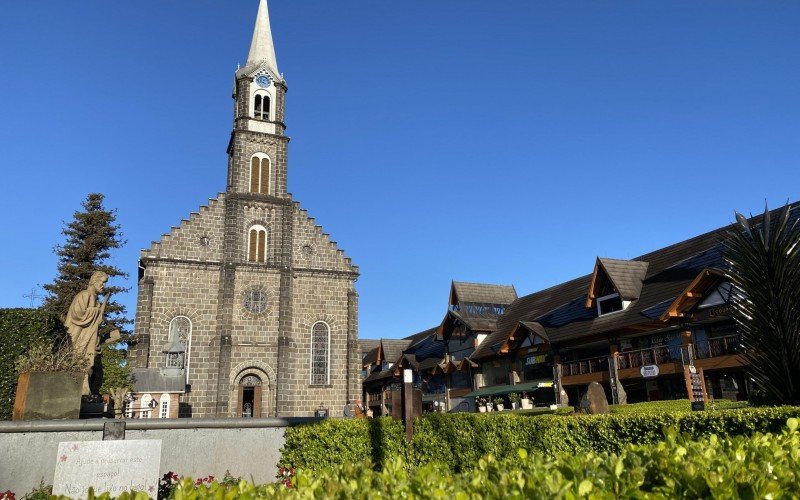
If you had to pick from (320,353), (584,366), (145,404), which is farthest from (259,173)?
(584,366)

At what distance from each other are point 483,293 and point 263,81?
72.6 feet

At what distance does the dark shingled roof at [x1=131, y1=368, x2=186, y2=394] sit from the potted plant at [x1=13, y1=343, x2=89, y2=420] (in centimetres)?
1599

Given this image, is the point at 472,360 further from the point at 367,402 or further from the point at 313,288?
the point at 367,402

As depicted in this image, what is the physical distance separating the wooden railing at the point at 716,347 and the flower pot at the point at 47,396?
887 inches

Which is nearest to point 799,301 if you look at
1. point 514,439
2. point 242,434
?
point 514,439

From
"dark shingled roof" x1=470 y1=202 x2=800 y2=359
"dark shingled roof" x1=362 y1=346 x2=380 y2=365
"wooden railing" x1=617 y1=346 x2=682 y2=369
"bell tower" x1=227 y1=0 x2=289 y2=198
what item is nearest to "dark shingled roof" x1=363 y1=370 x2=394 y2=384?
"dark shingled roof" x1=362 y1=346 x2=380 y2=365

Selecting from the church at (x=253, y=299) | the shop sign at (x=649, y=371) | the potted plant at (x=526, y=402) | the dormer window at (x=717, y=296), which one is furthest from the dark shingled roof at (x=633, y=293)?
the church at (x=253, y=299)

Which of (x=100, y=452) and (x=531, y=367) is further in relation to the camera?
(x=531, y=367)

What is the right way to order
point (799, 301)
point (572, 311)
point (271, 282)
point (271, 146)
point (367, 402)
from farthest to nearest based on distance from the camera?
point (367, 402) → point (271, 146) → point (271, 282) → point (572, 311) → point (799, 301)

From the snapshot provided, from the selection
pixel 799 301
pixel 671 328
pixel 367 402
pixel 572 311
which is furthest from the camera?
pixel 367 402

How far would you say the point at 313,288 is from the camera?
37.7m

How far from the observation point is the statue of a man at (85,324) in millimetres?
15344

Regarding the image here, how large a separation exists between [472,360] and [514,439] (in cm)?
2608

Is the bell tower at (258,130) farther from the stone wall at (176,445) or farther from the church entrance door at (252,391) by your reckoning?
the stone wall at (176,445)
